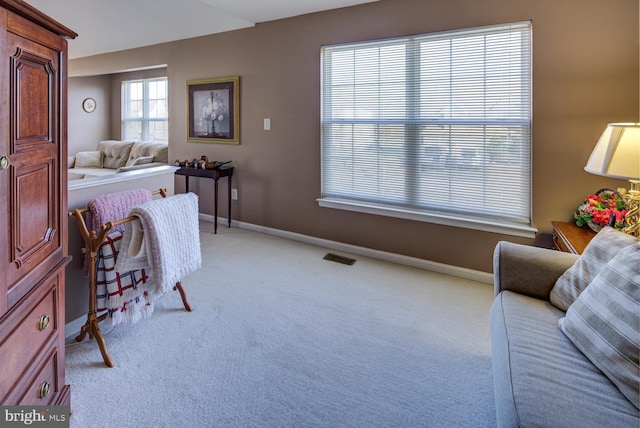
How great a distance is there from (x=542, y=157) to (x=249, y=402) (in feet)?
8.25

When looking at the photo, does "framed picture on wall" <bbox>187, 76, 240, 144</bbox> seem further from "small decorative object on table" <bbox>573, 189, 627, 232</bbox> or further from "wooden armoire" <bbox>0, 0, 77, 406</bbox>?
"small decorative object on table" <bbox>573, 189, 627, 232</bbox>

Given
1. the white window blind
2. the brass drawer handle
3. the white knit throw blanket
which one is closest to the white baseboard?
the white knit throw blanket

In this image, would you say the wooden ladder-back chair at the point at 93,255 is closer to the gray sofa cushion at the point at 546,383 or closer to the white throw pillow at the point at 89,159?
the gray sofa cushion at the point at 546,383

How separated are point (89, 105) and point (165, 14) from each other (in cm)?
427

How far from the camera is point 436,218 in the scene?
3.15 meters

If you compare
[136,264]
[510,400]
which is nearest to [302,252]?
[136,264]

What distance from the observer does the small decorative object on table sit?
2198 millimetres

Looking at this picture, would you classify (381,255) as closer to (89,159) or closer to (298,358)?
(298,358)

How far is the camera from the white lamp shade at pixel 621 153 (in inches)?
67.6

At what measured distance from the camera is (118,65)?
589 centimetres

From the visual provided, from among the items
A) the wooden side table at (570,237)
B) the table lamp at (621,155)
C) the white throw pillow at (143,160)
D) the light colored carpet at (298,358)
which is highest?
the white throw pillow at (143,160)

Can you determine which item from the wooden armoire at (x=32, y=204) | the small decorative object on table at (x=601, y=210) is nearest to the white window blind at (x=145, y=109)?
the wooden armoire at (x=32, y=204)

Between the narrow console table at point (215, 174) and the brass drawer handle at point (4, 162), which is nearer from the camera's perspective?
the brass drawer handle at point (4, 162)

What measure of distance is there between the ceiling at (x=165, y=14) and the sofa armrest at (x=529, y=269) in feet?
8.61
